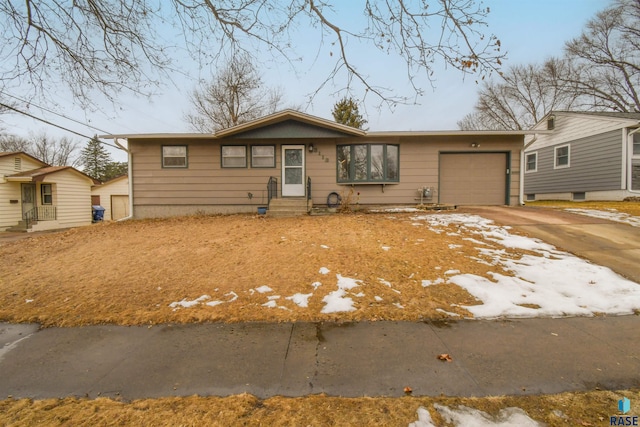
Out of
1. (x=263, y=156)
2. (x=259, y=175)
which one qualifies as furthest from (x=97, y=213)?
(x=263, y=156)

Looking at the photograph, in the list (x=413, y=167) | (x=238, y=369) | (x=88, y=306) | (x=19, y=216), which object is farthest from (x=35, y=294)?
(x=19, y=216)

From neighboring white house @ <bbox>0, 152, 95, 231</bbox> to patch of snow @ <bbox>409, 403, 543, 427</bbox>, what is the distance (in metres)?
20.8

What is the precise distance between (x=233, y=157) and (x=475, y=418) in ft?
35.6

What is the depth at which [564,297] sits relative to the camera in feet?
12.2

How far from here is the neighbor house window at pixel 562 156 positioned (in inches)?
631

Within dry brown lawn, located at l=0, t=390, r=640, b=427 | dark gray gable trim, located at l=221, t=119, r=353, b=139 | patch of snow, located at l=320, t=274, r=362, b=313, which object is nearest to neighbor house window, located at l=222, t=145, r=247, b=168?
dark gray gable trim, located at l=221, t=119, r=353, b=139

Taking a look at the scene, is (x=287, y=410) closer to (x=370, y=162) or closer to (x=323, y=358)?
(x=323, y=358)

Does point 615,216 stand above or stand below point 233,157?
below

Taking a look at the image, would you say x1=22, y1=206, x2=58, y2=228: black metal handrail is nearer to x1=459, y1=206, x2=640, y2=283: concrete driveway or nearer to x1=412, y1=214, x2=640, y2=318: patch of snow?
x1=412, y1=214, x2=640, y2=318: patch of snow

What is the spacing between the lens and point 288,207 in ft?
32.6

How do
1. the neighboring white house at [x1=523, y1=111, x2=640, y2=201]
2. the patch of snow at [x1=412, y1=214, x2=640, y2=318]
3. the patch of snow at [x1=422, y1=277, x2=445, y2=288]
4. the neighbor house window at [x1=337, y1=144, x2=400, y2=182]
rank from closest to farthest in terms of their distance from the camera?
the patch of snow at [x1=412, y1=214, x2=640, y2=318] → the patch of snow at [x1=422, y1=277, x2=445, y2=288] → the neighbor house window at [x1=337, y1=144, x2=400, y2=182] → the neighboring white house at [x1=523, y1=111, x2=640, y2=201]

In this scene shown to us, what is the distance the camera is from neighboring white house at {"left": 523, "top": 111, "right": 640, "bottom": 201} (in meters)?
13.1

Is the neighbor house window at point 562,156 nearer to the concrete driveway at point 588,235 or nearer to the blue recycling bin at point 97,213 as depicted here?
the concrete driveway at point 588,235

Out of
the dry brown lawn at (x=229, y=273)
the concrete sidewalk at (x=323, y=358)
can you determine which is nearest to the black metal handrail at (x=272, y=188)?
the dry brown lawn at (x=229, y=273)
